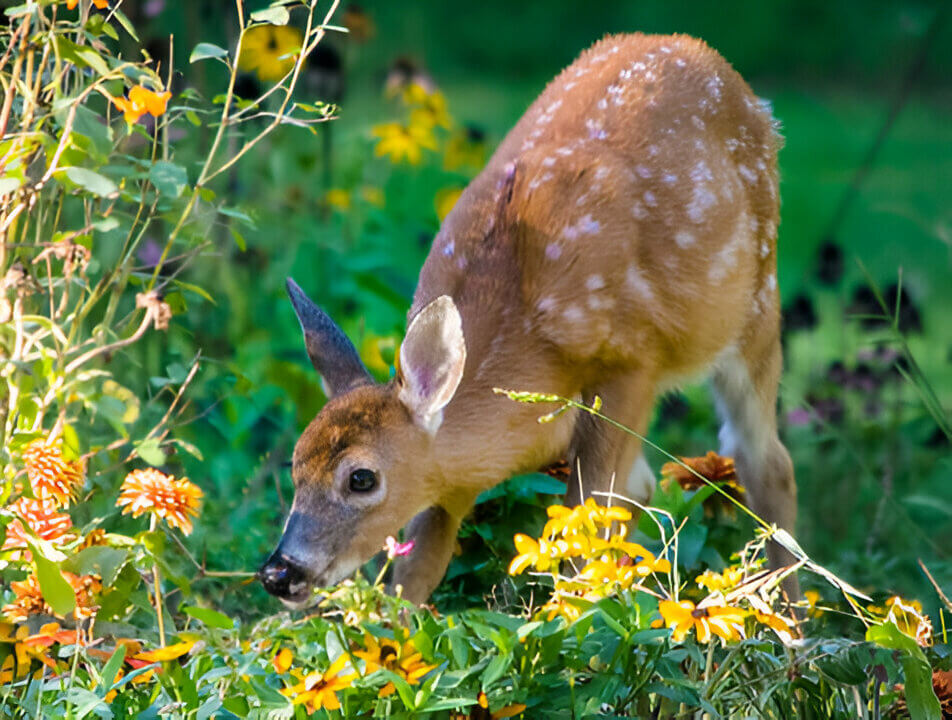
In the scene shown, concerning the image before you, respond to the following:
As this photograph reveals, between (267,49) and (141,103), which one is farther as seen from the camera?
(267,49)

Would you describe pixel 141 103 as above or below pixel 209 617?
above

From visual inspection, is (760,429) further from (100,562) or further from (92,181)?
(92,181)

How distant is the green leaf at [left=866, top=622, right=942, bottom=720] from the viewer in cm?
227

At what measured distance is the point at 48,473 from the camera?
2.66 m

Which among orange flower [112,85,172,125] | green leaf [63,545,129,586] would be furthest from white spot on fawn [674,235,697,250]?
green leaf [63,545,129,586]

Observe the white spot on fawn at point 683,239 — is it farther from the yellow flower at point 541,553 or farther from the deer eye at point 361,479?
the yellow flower at point 541,553

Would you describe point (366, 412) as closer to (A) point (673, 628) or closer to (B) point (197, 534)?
(B) point (197, 534)

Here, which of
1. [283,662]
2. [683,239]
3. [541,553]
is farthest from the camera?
[683,239]

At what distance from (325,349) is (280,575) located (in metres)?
0.65

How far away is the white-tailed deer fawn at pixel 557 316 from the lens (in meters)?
3.31

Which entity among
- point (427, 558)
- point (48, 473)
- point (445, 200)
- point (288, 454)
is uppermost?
point (48, 473)

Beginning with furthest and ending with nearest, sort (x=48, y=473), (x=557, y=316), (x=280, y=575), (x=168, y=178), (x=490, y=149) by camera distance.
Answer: (x=490, y=149), (x=557, y=316), (x=280, y=575), (x=168, y=178), (x=48, y=473)

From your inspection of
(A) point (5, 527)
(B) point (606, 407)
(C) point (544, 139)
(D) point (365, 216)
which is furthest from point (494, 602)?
(D) point (365, 216)

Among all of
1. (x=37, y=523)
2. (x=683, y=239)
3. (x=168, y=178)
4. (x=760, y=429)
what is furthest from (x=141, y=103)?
(x=760, y=429)
